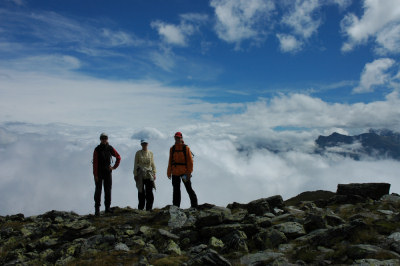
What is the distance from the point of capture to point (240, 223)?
37.1 feet

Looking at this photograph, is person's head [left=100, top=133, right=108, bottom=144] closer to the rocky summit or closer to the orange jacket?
the orange jacket

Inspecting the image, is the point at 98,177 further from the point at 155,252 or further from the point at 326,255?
the point at 326,255

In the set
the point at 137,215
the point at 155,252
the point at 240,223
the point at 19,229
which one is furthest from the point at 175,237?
the point at 19,229

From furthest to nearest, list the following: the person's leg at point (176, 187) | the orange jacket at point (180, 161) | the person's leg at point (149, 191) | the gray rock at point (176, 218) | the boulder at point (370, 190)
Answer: the boulder at point (370, 190), the person's leg at point (149, 191), the person's leg at point (176, 187), the orange jacket at point (180, 161), the gray rock at point (176, 218)

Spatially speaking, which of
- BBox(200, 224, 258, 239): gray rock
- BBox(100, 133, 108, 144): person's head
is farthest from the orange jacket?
BBox(200, 224, 258, 239): gray rock

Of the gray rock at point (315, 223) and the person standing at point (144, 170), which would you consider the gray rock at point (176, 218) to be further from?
the gray rock at point (315, 223)

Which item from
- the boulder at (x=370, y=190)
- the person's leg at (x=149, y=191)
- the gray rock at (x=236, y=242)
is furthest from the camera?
the boulder at (x=370, y=190)

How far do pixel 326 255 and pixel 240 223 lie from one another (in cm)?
382

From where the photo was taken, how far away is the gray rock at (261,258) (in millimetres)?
8117

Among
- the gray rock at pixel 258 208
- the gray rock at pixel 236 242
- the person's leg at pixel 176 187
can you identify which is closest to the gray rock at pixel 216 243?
the gray rock at pixel 236 242

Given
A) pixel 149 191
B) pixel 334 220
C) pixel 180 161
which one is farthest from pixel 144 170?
pixel 334 220

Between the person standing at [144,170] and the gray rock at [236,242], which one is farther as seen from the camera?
the person standing at [144,170]

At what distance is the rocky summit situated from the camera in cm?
805

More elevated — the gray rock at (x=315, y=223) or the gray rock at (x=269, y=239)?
the gray rock at (x=315, y=223)
